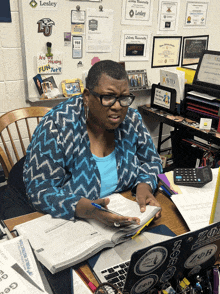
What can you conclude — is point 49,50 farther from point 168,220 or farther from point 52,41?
point 168,220

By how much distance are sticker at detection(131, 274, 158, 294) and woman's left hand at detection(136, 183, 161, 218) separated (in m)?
0.36

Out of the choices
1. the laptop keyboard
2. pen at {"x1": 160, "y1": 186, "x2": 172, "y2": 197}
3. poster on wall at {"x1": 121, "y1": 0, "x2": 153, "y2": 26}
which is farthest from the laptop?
poster on wall at {"x1": 121, "y1": 0, "x2": 153, "y2": 26}

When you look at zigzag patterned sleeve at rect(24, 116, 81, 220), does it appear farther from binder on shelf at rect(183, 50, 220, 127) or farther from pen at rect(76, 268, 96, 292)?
binder on shelf at rect(183, 50, 220, 127)

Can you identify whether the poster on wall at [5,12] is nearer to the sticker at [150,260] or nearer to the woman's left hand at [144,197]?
the woman's left hand at [144,197]

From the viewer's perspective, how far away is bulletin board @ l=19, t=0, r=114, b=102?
1.98m

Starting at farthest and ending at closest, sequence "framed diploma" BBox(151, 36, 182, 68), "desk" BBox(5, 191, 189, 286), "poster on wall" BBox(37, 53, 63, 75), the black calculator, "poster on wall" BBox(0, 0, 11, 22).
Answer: "framed diploma" BBox(151, 36, 182, 68), "poster on wall" BBox(37, 53, 63, 75), "poster on wall" BBox(0, 0, 11, 22), the black calculator, "desk" BBox(5, 191, 189, 286)

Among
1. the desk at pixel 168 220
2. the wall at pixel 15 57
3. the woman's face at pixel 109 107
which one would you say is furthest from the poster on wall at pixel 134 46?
the desk at pixel 168 220

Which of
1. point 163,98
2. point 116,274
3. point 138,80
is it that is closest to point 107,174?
point 116,274

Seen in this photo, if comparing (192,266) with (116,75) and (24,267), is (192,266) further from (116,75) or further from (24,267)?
(116,75)

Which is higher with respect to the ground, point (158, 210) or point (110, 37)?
point (110, 37)

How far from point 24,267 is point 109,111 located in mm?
663

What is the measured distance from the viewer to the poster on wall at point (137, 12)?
237 cm

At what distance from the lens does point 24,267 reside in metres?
0.77

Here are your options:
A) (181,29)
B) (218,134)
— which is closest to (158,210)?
(218,134)
